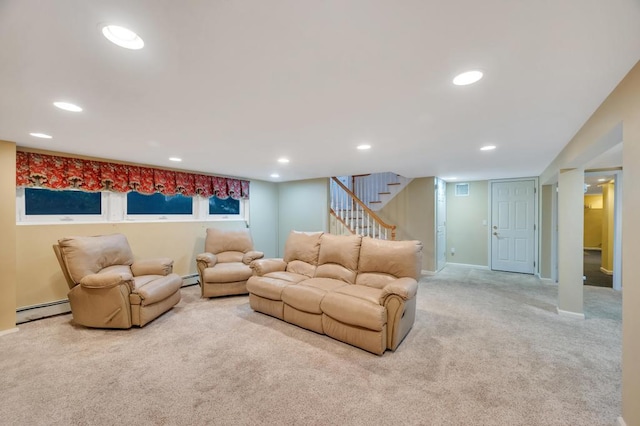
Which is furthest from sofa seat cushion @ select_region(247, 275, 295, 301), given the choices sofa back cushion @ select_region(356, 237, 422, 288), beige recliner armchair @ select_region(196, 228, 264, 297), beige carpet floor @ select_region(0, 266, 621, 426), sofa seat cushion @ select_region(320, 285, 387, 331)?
sofa back cushion @ select_region(356, 237, 422, 288)

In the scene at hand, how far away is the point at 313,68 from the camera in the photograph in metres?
1.41

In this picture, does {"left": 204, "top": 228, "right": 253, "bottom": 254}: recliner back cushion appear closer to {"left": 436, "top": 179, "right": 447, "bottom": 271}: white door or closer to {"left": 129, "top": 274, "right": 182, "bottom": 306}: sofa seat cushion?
{"left": 129, "top": 274, "right": 182, "bottom": 306}: sofa seat cushion

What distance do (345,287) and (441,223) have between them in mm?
4080

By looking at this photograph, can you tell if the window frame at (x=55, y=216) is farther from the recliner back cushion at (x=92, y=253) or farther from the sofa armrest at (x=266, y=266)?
the sofa armrest at (x=266, y=266)

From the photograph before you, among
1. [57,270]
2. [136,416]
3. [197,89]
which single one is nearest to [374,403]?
[136,416]

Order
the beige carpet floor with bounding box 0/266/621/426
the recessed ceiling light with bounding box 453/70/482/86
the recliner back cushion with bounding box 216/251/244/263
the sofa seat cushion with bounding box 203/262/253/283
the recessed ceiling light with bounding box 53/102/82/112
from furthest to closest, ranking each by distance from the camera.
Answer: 1. the recliner back cushion with bounding box 216/251/244/263
2. the sofa seat cushion with bounding box 203/262/253/283
3. the recessed ceiling light with bounding box 53/102/82/112
4. the beige carpet floor with bounding box 0/266/621/426
5. the recessed ceiling light with bounding box 453/70/482/86

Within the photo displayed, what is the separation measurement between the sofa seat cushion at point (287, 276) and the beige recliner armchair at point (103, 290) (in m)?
1.30

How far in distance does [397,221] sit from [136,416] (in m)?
5.52

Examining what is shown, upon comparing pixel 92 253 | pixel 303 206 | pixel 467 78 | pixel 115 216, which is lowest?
pixel 92 253

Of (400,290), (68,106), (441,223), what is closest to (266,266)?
(400,290)

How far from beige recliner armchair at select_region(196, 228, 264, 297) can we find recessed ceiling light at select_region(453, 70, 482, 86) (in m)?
3.59

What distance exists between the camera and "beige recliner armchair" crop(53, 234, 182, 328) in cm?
280

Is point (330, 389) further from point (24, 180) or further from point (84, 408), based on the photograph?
point (24, 180)

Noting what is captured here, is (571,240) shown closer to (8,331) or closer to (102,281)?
(102,281)
